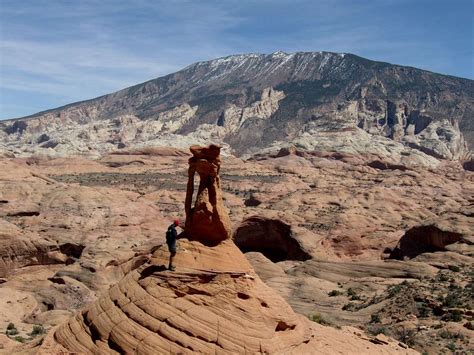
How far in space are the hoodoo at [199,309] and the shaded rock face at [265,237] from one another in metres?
30.3

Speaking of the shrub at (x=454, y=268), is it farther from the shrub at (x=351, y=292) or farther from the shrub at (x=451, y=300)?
the shrub at (x=351, y=292)

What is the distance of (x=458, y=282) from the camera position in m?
32.5

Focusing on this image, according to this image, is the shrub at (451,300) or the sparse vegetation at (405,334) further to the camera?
the shrub at (451,300)

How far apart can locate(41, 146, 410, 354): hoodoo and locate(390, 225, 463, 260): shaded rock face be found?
29300 mm

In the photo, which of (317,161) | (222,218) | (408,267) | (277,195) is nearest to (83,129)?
(317,161)

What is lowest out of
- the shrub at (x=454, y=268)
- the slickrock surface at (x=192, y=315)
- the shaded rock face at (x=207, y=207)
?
the shrub at (x=454, y=268)

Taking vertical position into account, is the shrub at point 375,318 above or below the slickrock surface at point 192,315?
below

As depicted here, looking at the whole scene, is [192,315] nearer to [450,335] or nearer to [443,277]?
[450,335]

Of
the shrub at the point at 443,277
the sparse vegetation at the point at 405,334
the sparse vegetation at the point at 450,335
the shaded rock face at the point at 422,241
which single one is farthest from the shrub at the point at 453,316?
the shaded rock face at the point at 422,241

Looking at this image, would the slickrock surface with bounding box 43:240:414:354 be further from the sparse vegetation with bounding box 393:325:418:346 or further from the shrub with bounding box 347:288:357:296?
the shrub with bounding box 347:288:357:296

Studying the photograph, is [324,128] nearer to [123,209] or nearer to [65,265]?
[123,209]

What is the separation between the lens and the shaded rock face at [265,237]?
155 feet

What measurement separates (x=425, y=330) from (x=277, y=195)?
179 ft

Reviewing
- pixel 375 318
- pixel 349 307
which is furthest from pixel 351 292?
pixel 375 318
